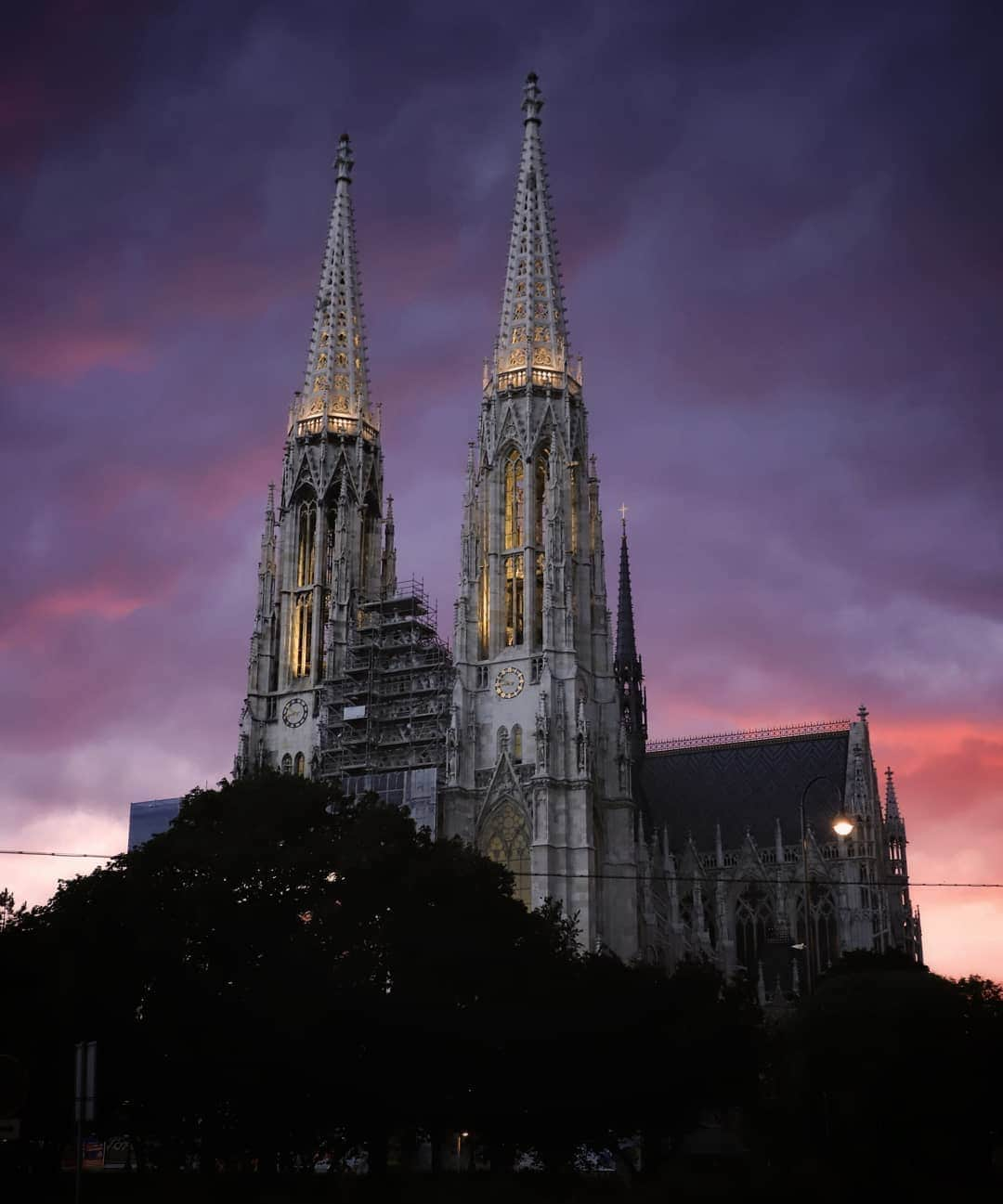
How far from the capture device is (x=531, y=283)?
9494cm

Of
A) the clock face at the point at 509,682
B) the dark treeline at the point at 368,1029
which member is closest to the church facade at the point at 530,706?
the clock face at the point at 509,682

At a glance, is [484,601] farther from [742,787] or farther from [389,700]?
[742,787]

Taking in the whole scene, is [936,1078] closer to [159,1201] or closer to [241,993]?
[241,993]

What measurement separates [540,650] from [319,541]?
19602 millimetres

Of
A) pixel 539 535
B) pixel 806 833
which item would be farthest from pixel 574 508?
pixel 806 833

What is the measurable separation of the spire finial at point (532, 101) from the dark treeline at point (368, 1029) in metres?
61.6

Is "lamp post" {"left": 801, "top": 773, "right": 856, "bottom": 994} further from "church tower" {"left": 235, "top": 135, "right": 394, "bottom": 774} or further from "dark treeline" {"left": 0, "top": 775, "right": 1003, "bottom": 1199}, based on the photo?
"church tower" {"left": 235, "top": 135, "right": 394, "bottom": 774}

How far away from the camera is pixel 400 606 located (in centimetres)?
9381

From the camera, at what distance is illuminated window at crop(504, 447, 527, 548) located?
8875 cm

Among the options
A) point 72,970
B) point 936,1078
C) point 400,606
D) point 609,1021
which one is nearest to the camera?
point 72,970

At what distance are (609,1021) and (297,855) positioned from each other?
12347mm

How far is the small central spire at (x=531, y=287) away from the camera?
303ft

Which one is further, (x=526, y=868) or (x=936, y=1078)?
(x=526, y=868)

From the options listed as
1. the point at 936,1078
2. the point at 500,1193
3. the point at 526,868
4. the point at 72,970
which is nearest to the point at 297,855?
the point at 72,970
